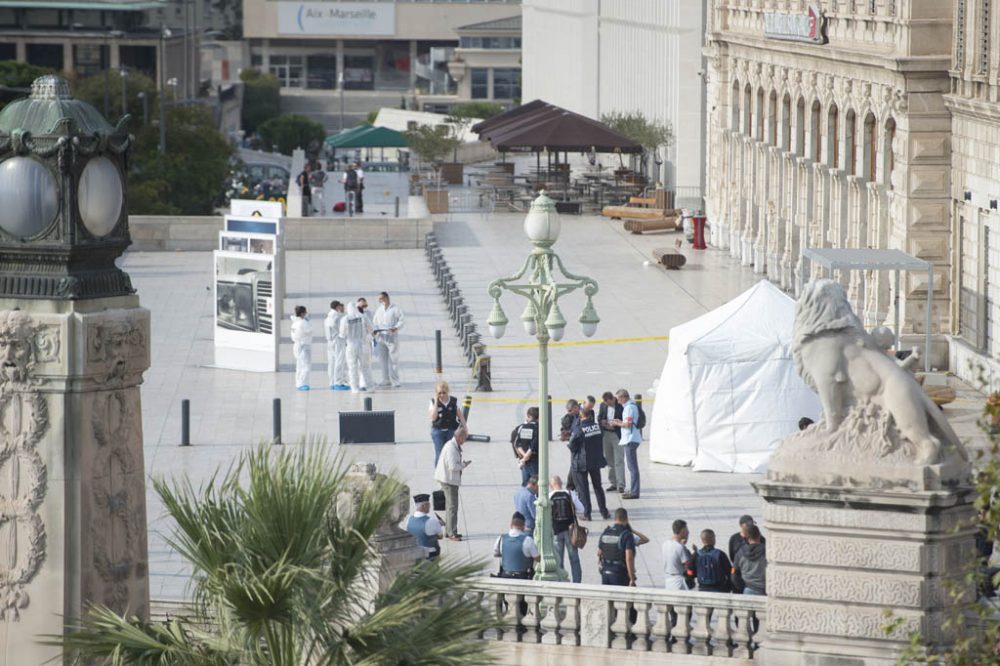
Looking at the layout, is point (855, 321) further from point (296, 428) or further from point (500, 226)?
point (500, 226)

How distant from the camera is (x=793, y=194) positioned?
46.8 metres

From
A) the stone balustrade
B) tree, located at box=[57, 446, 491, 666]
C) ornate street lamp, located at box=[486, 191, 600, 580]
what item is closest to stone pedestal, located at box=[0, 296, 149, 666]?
tree, located at box=[57, 446, 491, 666]

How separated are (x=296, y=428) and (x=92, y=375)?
1800 cm

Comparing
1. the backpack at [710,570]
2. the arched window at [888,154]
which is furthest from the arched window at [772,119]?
the backpack at [710,570]

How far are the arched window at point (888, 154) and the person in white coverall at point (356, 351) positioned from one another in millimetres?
10348

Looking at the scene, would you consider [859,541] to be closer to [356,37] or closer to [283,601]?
[283,601]

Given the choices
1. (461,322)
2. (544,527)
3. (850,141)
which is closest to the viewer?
(544,527)

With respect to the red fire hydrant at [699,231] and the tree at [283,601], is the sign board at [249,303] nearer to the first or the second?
the red fire hydrant at [699,231]

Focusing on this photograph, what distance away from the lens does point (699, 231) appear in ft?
179

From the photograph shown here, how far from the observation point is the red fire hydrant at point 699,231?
54.2 metres

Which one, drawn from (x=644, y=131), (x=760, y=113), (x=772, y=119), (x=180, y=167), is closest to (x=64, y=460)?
(x=772, y=119)

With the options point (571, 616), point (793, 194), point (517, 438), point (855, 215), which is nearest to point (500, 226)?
point (793, 194)

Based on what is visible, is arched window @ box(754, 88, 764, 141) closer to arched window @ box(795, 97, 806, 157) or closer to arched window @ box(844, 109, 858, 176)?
arched window @ box(795, 97, 806, 157)

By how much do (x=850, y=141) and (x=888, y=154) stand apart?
10.1 ft
